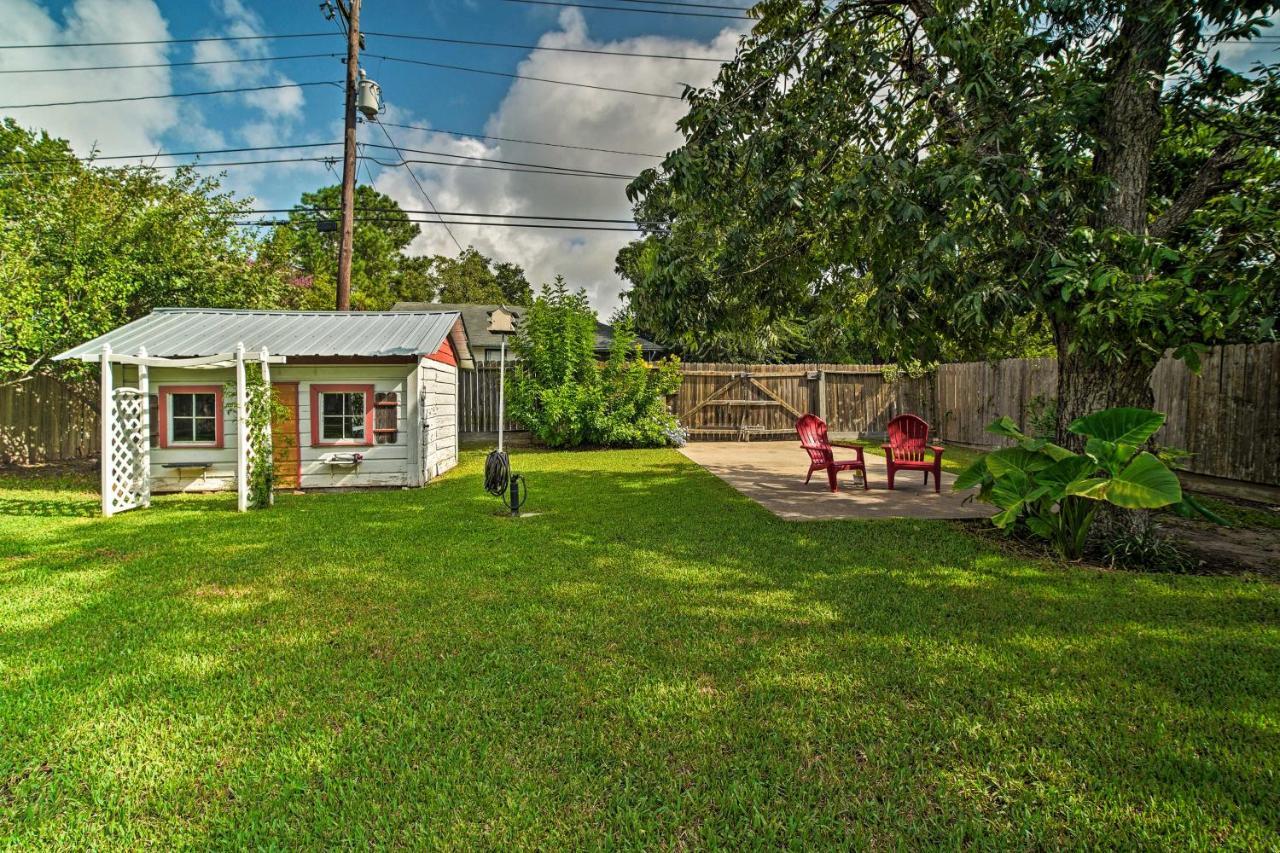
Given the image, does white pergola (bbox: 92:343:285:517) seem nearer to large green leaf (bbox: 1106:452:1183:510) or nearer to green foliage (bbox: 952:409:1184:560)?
green foliage (bbox: 952:409:1184:560)

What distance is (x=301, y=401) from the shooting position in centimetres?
798

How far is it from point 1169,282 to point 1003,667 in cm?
280

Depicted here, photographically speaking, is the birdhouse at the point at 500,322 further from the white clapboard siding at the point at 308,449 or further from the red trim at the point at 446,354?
the red trim at the point at 446,354

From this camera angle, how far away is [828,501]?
671cm

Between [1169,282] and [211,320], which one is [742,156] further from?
[211,320]

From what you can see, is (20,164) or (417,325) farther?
(20,164)

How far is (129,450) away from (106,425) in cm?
50

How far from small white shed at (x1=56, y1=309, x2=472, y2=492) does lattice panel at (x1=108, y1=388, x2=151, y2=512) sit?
1.03 ft

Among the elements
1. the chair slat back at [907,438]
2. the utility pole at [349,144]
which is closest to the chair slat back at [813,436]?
the chair slat back at [907,438]

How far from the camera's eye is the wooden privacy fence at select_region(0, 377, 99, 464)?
9.41 metres

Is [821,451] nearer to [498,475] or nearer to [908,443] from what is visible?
[908,443]

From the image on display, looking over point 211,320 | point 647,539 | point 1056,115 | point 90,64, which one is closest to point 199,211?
point 211,320

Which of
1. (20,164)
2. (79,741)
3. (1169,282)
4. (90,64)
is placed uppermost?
(90,64)

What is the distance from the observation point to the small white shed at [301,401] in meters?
7.70
